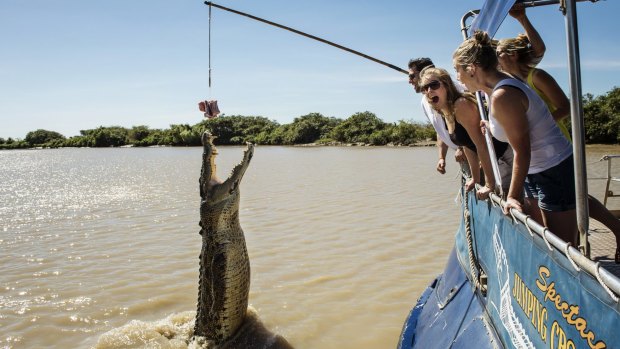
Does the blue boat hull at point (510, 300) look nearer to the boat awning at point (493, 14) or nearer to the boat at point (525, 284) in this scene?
the boat at point (525, 284)

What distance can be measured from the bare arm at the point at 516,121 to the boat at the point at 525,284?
0.63 ft

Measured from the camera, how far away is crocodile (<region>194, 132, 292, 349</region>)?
3822 millimetres

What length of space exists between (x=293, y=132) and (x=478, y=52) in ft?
174

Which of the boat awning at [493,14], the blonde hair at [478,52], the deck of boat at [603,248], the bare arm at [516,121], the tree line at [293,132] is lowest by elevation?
the deck of boat at [603,248]

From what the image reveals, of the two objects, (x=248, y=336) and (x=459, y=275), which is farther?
(x=248, y=336)

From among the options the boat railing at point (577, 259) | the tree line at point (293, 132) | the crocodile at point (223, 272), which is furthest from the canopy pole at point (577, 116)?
the tree line at point (293, 132)

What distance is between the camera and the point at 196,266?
6.09m

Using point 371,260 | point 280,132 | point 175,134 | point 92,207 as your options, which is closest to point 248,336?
point 371,260

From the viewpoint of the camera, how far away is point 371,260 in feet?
19.1

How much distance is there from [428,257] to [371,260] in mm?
740

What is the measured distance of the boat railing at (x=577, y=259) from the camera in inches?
→ 39.8

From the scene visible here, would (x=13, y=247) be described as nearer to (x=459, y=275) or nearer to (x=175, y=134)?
(x=459, y=275)

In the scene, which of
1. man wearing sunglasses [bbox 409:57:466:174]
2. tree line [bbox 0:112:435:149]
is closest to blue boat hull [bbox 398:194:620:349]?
man wearing sunglasses [bbox 409:57:466:174]

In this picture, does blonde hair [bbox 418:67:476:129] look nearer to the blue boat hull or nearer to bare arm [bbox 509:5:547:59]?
bare arm [bbox 509:5:547:59]
